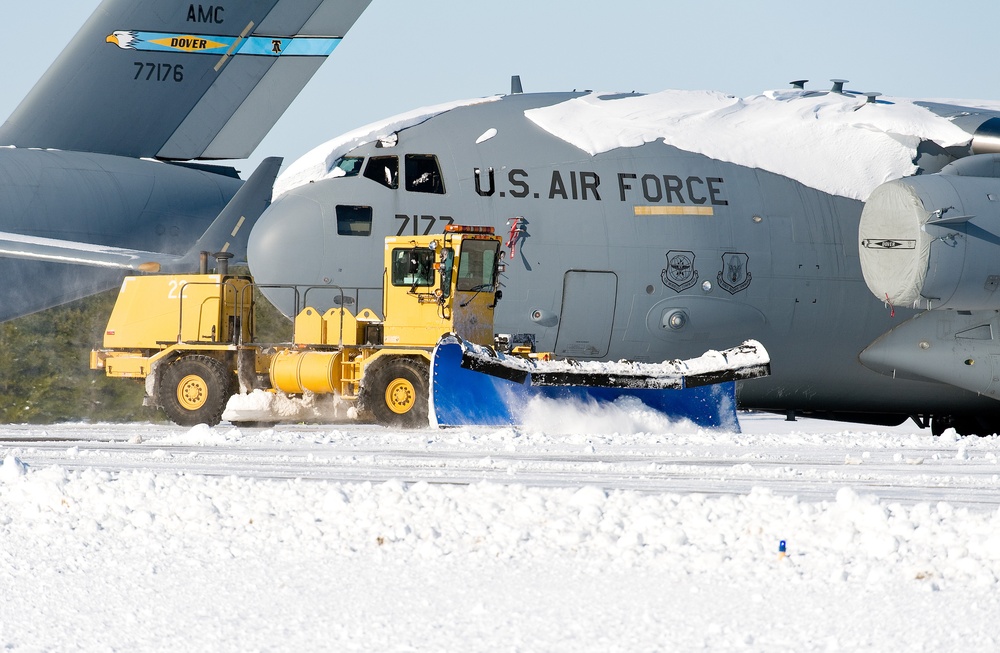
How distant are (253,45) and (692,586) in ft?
68.6

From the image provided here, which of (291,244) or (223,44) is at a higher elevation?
(223,44)

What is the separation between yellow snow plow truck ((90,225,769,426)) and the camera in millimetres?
13977

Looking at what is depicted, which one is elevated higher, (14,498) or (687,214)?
(687,214)

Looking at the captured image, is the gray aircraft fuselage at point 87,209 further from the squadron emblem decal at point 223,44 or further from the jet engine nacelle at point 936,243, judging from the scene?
the jet engine nacelle at point 936,243

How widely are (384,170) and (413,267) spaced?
1353 mm

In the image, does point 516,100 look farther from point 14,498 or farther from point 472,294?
point 14,498

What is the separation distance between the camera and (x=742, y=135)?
634 inches

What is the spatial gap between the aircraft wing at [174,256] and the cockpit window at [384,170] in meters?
5.75

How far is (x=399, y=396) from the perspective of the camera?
14.8 meters

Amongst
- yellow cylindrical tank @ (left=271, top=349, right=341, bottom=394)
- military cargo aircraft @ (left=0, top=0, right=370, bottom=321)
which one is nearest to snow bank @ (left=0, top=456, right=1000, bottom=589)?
yellow cylindrical tank @ (left=271, top=349, right=341, bottom=394)

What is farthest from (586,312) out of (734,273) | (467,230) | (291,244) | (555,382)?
(291,244)

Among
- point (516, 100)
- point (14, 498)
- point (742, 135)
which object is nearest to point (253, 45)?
point (516, 100)

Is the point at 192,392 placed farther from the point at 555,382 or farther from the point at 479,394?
the point at 555,382

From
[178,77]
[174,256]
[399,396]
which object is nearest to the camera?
[399,396]
